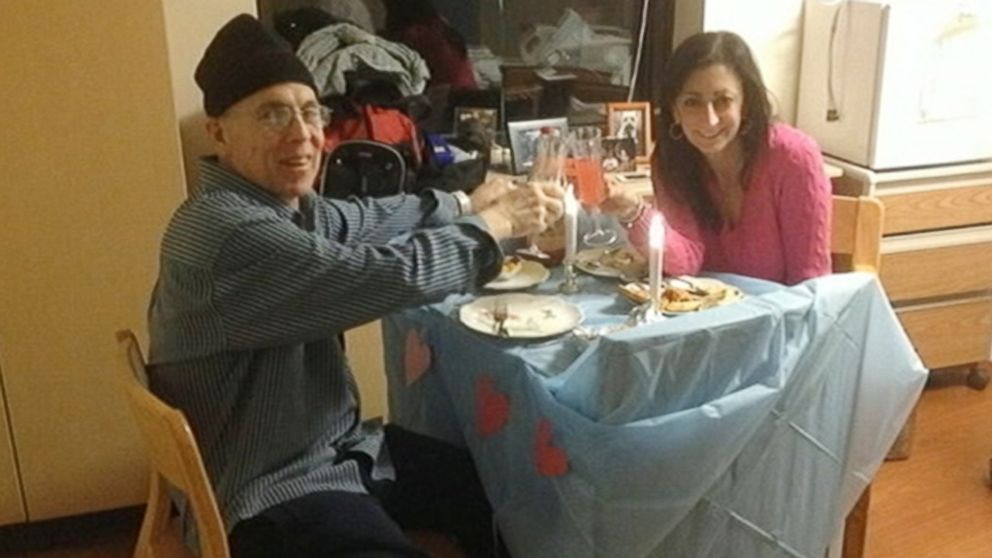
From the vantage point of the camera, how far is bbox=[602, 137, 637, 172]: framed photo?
113 inches

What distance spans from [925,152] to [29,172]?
2.14 meters

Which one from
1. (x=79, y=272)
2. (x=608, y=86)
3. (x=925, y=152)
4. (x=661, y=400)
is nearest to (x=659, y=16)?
(x=608, y=86)

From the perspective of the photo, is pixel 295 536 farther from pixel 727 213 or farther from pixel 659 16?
pixel 659 16

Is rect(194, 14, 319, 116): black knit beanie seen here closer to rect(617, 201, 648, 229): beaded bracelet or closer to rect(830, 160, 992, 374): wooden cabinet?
rect(617, 201, 648, 229): beaded bracelet

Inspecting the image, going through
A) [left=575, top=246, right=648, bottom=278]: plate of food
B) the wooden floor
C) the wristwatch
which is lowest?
the wooden floor

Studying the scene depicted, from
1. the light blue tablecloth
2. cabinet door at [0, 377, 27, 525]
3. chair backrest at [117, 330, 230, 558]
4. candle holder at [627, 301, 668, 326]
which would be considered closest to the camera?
chair backrest at [117, 330, 230, 558]

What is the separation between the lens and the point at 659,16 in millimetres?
3117

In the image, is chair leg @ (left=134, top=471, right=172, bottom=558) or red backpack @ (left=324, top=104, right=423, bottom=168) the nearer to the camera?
chair leg @ (left=134, top=471, right=172, bottom=558)

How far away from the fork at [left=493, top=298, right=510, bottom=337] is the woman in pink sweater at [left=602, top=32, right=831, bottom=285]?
36cm

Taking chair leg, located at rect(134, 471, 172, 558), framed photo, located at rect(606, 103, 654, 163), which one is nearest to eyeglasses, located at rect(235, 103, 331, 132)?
chair leg, located at rect(134, 471, 172, 558)

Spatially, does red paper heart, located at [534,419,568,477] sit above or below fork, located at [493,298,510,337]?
below

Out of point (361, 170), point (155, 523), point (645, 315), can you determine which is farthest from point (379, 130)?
point (155, 523)

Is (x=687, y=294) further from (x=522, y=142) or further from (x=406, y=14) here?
(x=406, y=14)

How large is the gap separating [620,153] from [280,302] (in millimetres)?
1626
